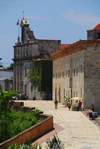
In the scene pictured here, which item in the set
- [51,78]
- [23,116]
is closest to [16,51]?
[51,78]

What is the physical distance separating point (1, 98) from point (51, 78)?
3736 centimetres

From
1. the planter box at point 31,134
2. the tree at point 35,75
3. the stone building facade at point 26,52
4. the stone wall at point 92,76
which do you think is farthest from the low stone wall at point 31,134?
the stone building facade at point 26,52

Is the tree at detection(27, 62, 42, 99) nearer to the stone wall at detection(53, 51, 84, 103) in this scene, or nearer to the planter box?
the stone wall at detection(53, 51, 84, 103)

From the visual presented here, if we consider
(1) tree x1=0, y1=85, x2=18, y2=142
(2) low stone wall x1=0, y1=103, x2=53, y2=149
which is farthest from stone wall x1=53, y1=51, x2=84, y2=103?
(2) low stone wall x1=0, y1=103, x2=53, y2=149

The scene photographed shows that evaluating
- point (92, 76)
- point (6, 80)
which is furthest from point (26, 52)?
point (92, 76)

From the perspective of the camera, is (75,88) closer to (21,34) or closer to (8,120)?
(8,120)

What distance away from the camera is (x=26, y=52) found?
2921 inches

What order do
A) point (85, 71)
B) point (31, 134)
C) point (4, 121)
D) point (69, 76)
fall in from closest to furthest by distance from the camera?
point (31, 134) < point (4, 121) < point (85, 71) < point (69, 76)

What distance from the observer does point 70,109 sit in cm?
4188

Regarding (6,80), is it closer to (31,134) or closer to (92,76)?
(92,76)

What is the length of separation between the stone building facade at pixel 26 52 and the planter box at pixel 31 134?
1730 inches

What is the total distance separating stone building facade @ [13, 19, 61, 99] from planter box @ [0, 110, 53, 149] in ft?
144

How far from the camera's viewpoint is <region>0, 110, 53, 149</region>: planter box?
21.2 metres

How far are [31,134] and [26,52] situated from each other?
50.7 m
